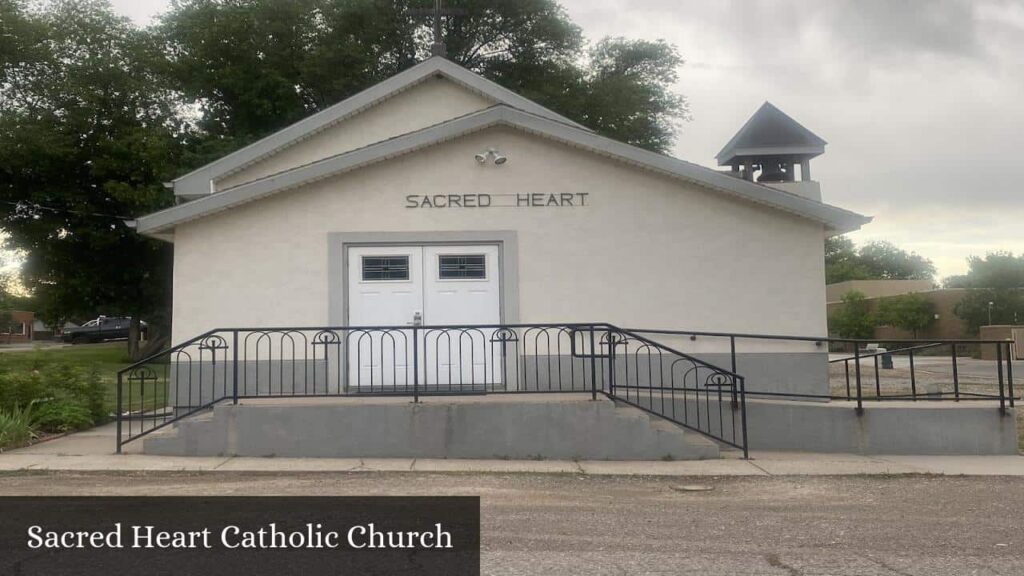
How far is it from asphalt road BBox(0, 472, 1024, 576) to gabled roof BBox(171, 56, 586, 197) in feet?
25.8

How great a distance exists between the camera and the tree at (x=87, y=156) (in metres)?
33.1

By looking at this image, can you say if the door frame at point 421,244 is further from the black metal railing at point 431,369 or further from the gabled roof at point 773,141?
the gabled roof at point 773,141

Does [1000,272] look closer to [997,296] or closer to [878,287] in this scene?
[997,296]

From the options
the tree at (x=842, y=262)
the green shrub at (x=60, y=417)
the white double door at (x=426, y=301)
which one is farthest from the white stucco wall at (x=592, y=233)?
the tree at (x=842, y=262)

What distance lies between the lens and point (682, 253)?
13.2 metres

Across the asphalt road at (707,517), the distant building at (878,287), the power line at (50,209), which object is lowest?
the asphalt road at (707,517)

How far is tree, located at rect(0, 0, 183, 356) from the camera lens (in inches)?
1304

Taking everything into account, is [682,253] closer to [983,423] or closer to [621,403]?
[621,403]

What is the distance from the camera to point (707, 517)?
24.8 feet

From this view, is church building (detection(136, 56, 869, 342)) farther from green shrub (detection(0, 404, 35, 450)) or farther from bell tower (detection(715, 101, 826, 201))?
bell tower (detection(715, 101, 826, 201))

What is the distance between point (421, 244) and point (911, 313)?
46.0m

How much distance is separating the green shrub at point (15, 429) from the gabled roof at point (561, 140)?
2.93 metres

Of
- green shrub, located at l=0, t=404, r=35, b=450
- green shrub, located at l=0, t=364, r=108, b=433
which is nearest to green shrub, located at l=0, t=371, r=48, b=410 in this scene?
green shrub, located at l=0, t=364, r=108, b=433

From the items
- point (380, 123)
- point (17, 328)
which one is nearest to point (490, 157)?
point (380, 123)
